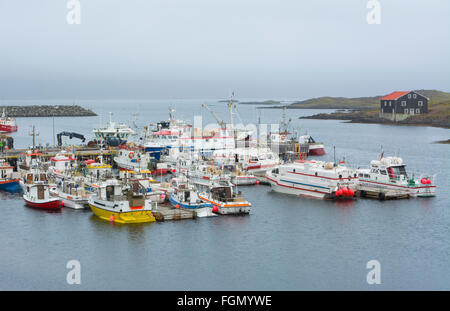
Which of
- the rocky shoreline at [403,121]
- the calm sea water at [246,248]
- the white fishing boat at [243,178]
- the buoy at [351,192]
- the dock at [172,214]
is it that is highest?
the rocky shoreline at [403,121]

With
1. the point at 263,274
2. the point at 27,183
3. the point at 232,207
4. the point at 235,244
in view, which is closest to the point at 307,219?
the point at 232,207

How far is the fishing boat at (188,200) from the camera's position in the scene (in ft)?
87.5

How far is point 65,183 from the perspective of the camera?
29906 millimetres

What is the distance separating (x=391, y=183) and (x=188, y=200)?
1282 centimetres

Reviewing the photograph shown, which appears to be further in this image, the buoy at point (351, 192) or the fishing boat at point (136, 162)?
the fishing boat at point (136, 162)

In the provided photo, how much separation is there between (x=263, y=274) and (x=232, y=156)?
21855 millimetres

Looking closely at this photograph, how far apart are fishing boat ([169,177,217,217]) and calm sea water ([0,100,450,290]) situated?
743 mm

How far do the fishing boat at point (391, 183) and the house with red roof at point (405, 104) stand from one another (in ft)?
217

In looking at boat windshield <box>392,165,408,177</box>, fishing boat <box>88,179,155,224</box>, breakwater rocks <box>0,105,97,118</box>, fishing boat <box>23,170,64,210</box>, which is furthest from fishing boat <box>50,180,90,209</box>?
breakwater rocks <box>0,105,97,118</box>

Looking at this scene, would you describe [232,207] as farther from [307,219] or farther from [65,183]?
[65,183]

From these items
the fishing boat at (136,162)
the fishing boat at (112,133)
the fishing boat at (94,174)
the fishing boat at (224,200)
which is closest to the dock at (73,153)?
the fishing boat at (136,162)

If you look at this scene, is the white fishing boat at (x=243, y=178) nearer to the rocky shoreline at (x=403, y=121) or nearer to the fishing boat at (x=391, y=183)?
the fishing boat at (x=391, y=183)

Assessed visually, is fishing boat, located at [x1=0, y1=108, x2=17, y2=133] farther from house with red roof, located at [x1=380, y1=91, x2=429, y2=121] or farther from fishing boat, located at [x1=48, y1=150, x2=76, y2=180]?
house with red roof, located at [x1=380, y1=91, x2=429, y2=121]

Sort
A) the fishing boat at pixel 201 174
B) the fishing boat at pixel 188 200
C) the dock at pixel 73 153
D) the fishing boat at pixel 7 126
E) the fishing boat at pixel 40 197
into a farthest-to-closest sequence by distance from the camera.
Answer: the fishing boat at pixel 7 126, the dock at pixel 73 153, the fishing boat at pixel 201 174, the fishing boat at pixel 40 197, the fishing boat at pixel 188 200
